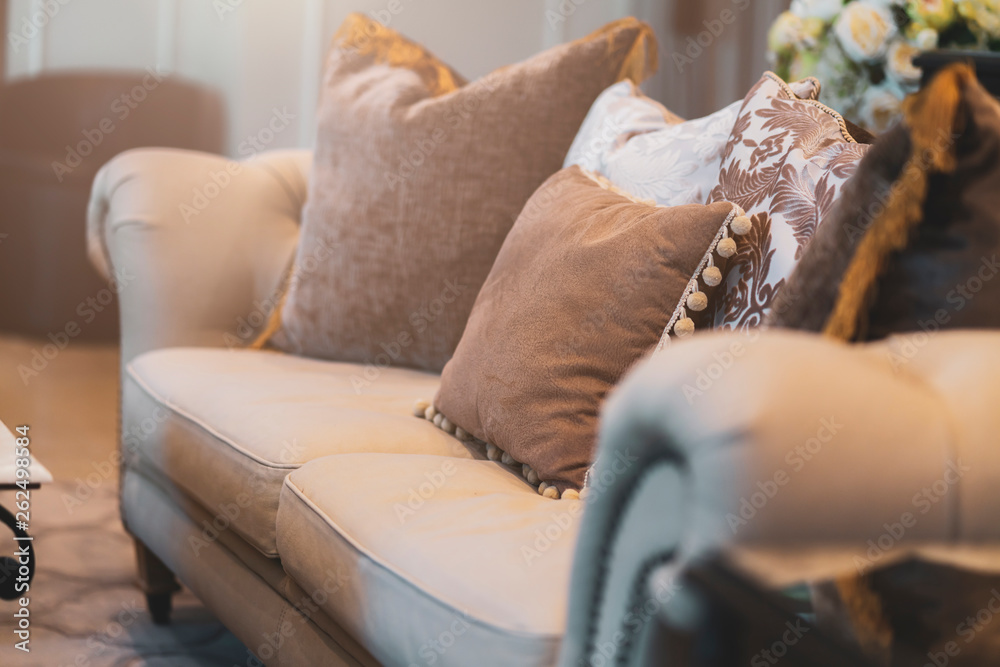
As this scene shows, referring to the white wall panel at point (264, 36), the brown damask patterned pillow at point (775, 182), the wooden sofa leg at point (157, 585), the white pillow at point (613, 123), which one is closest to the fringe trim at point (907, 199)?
the brown damask patterned pillow at point (775, 182)

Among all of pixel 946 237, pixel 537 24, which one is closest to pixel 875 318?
pixel 946 237

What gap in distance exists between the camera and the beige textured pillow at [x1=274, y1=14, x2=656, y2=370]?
1.61 metres

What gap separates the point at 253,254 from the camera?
1866 mm

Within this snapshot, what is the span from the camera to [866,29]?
5.08ft

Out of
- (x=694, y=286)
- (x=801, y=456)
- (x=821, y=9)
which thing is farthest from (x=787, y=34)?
(x=801, y=456)

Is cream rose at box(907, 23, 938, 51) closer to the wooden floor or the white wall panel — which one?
the wooden floor

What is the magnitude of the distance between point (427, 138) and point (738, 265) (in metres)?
0.73

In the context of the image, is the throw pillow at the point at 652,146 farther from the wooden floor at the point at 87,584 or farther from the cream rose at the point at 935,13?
the wooden floor at the point at 87,584

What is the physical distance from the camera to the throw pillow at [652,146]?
4.09 feet

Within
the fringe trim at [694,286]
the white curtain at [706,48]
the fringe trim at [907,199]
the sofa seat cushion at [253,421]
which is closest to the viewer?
the fringe trim at [907,199]

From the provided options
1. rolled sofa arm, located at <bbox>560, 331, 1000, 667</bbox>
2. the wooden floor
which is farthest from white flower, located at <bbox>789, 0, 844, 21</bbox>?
the wooden floor

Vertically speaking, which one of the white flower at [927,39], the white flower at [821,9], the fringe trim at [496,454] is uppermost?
the white flower at [821,9]

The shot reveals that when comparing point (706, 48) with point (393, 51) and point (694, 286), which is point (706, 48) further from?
point (694, 286)

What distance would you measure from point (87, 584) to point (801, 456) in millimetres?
1577
